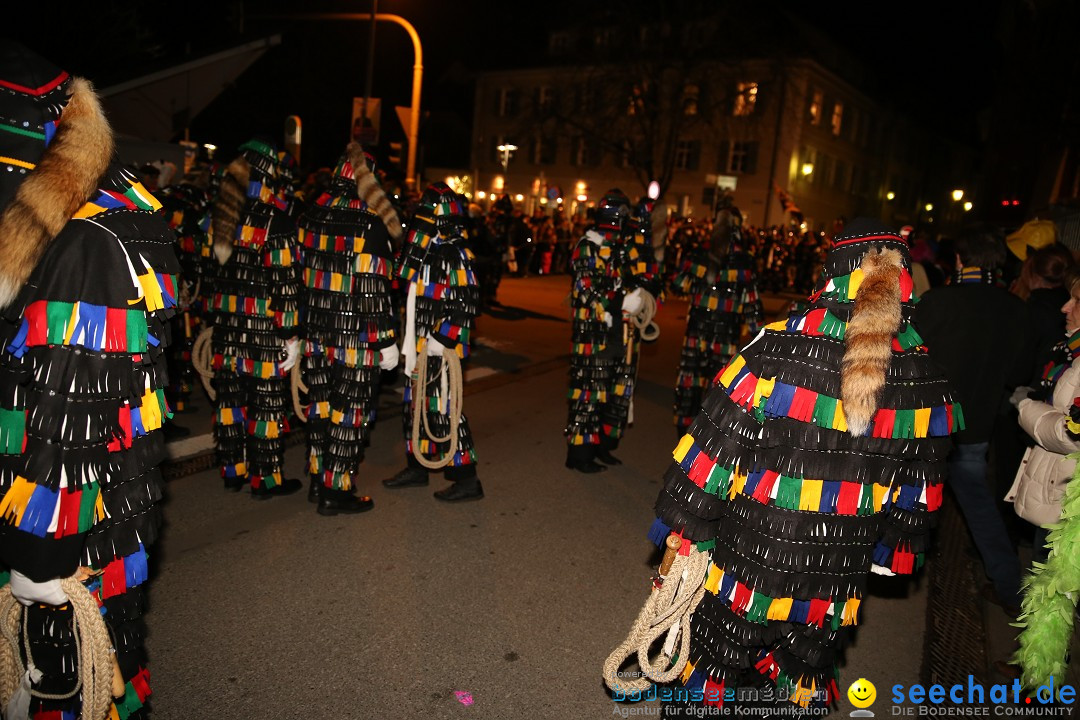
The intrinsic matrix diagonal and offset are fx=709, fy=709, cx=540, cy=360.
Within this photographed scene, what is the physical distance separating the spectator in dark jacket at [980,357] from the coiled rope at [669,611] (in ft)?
9.18

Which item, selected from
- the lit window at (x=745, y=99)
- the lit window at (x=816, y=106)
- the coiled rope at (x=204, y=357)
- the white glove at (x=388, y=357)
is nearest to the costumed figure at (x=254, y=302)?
the coiled rope at (x=204, y=357)

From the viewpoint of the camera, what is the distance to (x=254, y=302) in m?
4.67

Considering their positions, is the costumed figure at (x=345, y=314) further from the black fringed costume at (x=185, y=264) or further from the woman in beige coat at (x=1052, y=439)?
the woman in beige coat at (x=1052, y=439)

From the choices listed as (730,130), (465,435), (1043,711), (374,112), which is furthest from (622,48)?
(1043,711)

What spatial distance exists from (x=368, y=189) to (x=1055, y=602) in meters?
4.20

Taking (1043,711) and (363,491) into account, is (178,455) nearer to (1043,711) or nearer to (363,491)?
(363,491)

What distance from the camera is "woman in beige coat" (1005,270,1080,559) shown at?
333cm

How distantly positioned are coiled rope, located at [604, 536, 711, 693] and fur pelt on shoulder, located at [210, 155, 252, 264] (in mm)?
3537

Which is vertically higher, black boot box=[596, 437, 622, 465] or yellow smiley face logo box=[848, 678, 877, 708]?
black boot box=[596, 437, 622, 465]

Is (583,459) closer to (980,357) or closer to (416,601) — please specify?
(416,601)

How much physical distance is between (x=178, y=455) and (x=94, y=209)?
4.03 meters

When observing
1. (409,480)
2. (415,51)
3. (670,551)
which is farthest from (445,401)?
(415,51)

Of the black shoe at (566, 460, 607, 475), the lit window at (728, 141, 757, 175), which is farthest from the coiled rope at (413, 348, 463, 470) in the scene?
the lit window at (728, 141, 757, 175)

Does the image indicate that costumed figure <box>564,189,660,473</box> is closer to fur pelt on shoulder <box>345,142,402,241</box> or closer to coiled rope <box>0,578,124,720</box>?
fur pelt on shoulder <box>345,142,402,241</box>
